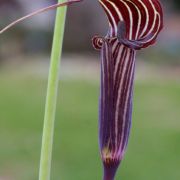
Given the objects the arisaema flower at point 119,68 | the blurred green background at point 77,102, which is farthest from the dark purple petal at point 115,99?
the blurred green background at point 77,102

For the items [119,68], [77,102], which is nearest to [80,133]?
[77,102]

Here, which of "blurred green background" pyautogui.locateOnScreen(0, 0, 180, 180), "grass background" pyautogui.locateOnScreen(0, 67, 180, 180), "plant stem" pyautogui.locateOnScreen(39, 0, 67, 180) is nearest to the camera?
"plant stem" pyautogui.locateOnScreen(39, 0, 67, 180)

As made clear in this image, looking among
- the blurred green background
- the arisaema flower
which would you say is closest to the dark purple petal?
the arisaema flower

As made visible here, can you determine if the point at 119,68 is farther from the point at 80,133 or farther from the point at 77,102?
the point at 77,102

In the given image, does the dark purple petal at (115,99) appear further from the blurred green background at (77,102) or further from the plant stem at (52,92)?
the blurred green background at (77,102)

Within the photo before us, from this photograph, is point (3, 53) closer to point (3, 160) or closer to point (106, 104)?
point (3, 160)

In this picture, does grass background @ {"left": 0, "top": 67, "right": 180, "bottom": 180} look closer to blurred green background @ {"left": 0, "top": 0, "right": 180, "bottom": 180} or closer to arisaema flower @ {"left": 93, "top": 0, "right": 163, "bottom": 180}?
blurred green background @ {"left": 0, "top": 0, "right": 180, "bottom": 180}

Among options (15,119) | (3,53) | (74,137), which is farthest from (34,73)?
(74,137)
